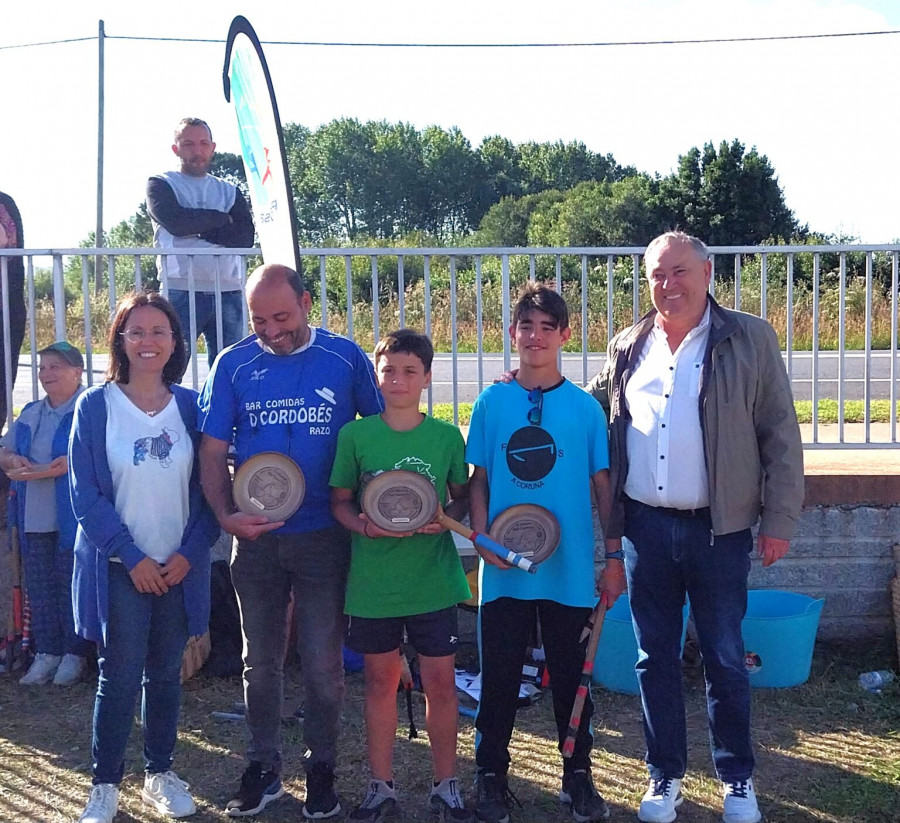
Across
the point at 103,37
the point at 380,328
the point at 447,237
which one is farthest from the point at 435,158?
the point at 380,328

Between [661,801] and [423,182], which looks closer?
[661,801]

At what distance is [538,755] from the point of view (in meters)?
4.19

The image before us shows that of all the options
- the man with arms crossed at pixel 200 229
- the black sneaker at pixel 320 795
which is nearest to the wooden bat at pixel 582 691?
the black sneaker at pixel 320 795

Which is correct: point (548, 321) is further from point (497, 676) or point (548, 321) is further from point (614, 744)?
point (614, 744)

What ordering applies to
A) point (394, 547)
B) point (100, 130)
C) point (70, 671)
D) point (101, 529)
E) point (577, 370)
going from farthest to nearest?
point (100, 130) → point (577, 370) → point (70, 671) → point (394, 547) → point (101, 529)

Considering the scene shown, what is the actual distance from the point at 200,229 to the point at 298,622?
9.75 ft

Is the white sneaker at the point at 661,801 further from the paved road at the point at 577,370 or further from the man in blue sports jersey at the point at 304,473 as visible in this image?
the paved road at the point at 577,370

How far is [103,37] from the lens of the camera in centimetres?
2559

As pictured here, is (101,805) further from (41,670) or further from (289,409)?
(41,670)

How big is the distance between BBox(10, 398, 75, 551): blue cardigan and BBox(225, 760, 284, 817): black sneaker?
1.84 metres

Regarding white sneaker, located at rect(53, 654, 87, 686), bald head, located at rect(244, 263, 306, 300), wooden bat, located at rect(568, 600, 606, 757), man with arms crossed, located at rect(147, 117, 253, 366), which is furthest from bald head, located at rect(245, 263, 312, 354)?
white sneaker, located at rect(53, 654, 87, 686)

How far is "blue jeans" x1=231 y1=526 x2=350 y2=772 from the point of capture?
11.4 ft

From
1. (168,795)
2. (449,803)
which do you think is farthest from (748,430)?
(168,795)

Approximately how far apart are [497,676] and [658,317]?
1.38m
